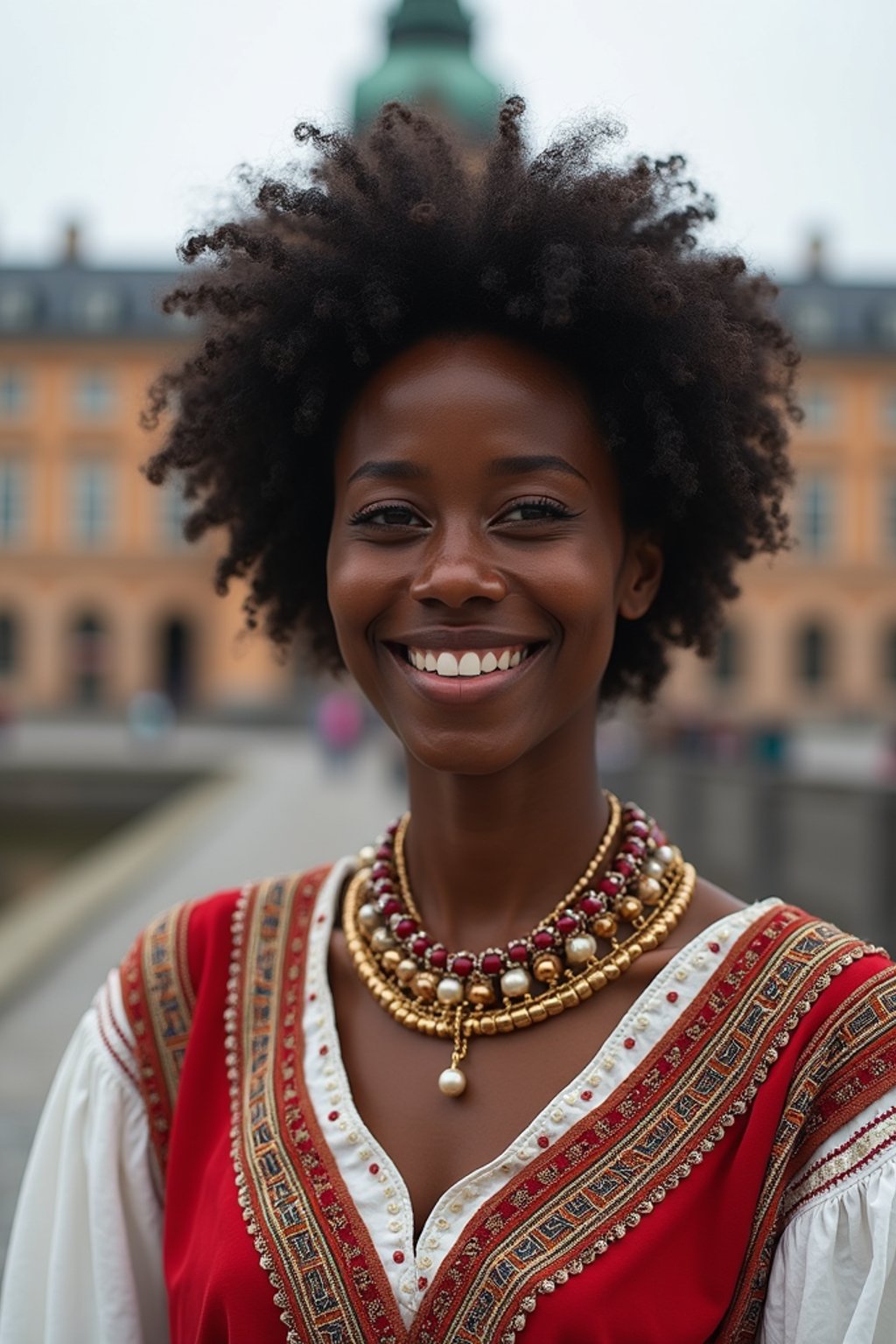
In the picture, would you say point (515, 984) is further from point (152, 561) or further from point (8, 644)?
point (8, 644)

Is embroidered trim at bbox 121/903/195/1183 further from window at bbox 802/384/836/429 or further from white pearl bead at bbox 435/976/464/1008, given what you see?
window at bbox 802/384/836/429

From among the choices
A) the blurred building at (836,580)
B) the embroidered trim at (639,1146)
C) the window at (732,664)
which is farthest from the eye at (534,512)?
the window at (732,664)

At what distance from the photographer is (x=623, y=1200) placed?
1.57 meters

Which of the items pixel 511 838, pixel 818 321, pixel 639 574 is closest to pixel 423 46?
pixel 639 574

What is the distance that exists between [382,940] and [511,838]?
24cm

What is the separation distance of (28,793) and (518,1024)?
69.5 ft

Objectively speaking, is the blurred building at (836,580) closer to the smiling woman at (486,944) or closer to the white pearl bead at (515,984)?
the smiling woman at (486,944)

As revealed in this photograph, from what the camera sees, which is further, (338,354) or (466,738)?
(338,354)

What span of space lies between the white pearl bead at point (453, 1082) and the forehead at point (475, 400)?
765 millimetres

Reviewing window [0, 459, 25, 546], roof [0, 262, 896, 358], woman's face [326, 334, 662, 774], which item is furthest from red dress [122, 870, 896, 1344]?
roof [0, 262, 896, 358]

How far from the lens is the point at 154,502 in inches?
1699

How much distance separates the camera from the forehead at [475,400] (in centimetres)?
167

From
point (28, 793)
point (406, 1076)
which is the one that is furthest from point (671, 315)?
point (28, 793)

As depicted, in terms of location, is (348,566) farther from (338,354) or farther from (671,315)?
(671,315)
